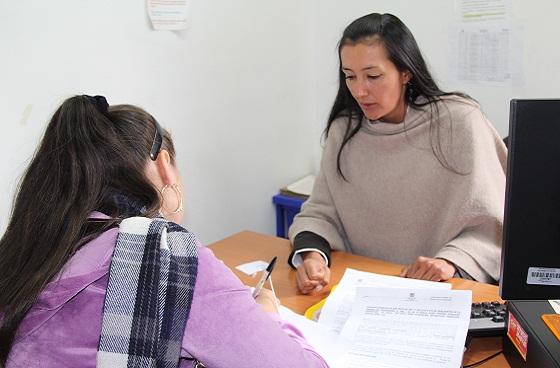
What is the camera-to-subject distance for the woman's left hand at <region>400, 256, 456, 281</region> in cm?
148

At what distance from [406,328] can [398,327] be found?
0.06 ft

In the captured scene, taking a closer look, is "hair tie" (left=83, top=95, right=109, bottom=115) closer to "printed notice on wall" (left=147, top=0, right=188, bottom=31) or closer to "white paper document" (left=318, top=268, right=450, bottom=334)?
"white paper document" (left=318, top=268, right=450, bottom=334)

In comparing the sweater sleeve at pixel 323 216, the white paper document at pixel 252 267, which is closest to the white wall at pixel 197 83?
the sweater sleeve at pixel 323 216

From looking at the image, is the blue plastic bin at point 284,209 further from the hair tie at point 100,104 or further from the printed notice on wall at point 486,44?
the hair tie at point 100,104

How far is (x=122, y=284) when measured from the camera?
33.1 inches

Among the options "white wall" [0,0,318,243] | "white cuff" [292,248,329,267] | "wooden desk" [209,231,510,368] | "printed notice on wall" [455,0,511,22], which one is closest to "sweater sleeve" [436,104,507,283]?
"wooden desk" [209,231,510,368]

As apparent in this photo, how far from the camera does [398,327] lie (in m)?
1.16

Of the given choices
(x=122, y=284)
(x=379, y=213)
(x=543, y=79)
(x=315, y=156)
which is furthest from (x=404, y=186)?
(x=315, y=156)

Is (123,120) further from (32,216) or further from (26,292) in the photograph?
(26,292)

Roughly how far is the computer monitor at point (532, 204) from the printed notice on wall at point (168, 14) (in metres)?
1.62

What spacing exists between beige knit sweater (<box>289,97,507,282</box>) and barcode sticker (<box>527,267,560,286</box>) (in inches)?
25.9

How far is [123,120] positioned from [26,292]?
1.07 ft

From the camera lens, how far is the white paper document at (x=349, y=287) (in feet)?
4.22

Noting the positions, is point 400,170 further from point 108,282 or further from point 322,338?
point 108,282
